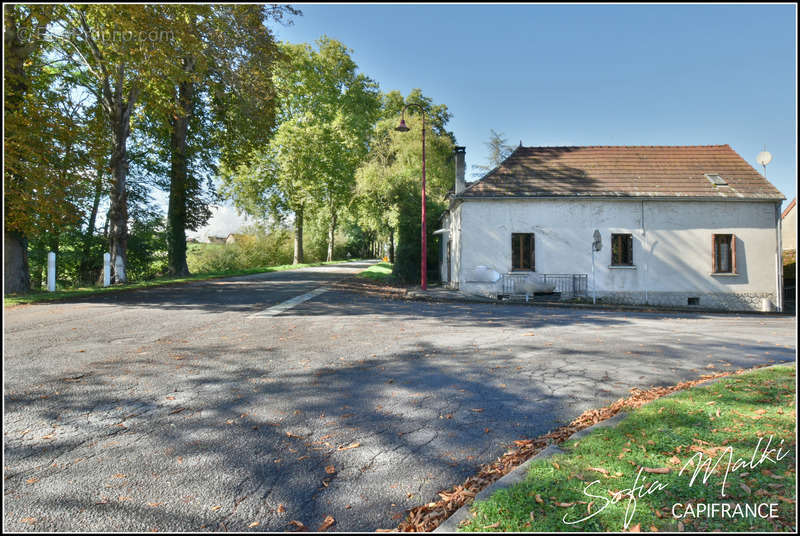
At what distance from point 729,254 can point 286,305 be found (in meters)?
19.2

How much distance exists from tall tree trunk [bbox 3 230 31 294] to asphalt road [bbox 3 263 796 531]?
6.46 metres

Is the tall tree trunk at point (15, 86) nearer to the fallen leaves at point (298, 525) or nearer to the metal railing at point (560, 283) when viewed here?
the fallen leaves at point (298, 525)

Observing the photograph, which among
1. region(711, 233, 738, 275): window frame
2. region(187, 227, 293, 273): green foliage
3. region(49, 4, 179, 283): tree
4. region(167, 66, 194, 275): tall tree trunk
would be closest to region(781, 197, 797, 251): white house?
region(711, 233, 738, 275): window frame

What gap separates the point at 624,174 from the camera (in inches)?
768

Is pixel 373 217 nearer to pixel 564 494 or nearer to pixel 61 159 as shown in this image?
pixel 61 159

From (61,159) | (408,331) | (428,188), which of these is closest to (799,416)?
(408,331)

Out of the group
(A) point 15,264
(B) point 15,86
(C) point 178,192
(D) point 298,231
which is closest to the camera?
(B) point 15,86

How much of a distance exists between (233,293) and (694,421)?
13.8 metres

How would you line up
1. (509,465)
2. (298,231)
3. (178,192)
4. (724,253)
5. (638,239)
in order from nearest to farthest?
(509,465), (638,239), (724,253), (178,192), (298,231)

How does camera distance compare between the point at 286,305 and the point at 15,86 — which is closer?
the point at 15,86

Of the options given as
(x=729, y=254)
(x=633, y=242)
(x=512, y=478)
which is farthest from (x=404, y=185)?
(x=512, y=478)

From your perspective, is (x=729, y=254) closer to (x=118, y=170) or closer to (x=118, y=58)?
(x=118, y=58)

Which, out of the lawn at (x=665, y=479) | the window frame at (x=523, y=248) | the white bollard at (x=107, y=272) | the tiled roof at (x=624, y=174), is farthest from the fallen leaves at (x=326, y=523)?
the white bollard at (x=107, y=272)

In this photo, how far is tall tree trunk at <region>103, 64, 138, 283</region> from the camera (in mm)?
16656
